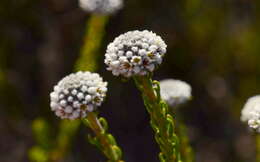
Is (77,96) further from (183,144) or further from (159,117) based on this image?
(183,144)

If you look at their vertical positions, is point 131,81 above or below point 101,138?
above

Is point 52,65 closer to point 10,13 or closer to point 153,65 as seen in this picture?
point 10,13

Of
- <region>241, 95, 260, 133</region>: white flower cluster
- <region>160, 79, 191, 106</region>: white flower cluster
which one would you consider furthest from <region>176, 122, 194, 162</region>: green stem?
<region>241, 95, 260, 133</region>: white flower cluster

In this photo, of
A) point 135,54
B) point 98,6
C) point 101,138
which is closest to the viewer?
point 135,54

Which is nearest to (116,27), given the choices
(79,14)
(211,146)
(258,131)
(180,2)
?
(79,14)

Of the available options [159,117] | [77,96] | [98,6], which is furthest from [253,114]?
[98,6]

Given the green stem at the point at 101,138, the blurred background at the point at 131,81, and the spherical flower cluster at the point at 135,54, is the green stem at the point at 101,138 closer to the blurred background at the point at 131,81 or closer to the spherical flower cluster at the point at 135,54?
the spherical flower cluster at the point at 135,54

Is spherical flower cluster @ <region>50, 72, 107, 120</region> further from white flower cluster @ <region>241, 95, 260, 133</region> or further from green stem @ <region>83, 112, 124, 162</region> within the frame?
white flower cluster @ <region>241, 95, 260, 133</region>

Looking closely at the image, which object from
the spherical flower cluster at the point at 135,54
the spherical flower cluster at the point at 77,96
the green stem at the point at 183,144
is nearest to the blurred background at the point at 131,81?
the green stem at the point at 183,144
